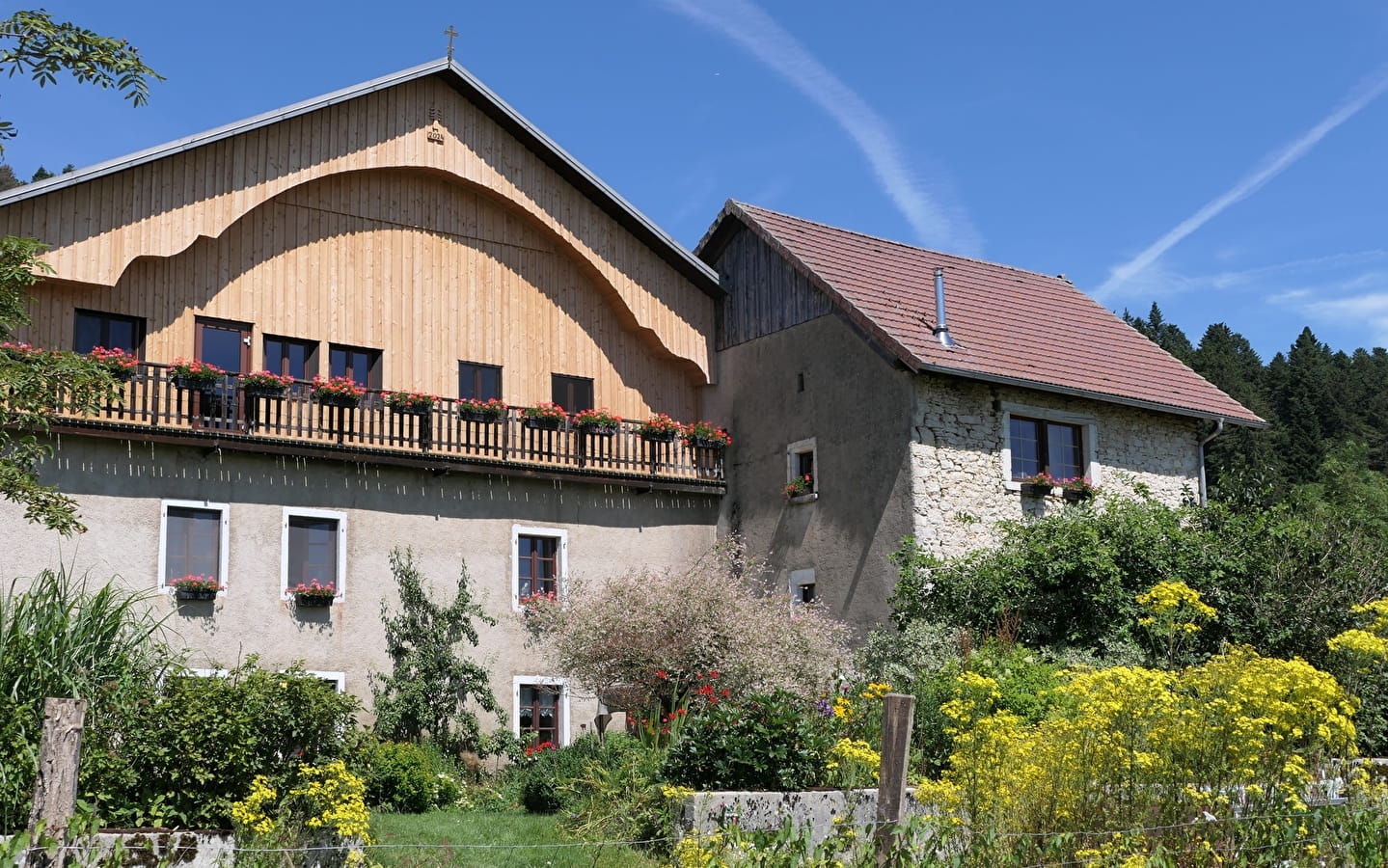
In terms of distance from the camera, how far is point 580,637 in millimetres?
17734

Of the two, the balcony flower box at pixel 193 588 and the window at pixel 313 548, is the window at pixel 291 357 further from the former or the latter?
the balcony flower box at pixel 193 588

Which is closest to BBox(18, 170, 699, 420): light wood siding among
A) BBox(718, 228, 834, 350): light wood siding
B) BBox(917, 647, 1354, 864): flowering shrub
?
BBox(718, 228, 834, 350): light wood siding

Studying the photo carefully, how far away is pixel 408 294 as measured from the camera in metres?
20.9

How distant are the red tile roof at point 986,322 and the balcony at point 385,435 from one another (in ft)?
11.9

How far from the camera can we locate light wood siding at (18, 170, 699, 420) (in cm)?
1902

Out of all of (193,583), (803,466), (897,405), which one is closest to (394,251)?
(193,583)

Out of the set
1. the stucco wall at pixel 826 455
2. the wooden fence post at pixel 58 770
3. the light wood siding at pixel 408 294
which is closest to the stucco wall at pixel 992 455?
the stucco wall at pixel 826 455

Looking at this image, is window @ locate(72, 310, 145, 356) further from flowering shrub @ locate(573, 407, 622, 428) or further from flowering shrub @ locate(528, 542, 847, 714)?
flowering shrub @ locate(528, 542, 847, 714)

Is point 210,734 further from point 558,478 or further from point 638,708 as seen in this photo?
point 558,478

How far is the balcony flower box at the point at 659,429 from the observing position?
21828 millimetres

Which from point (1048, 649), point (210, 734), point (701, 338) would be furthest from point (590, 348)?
point (210, 734)

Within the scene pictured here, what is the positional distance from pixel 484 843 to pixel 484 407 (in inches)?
320

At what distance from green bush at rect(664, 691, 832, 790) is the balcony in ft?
26.0

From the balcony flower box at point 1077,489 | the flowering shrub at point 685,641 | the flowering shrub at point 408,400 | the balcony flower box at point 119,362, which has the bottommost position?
the flowering shrub at point 685,641
